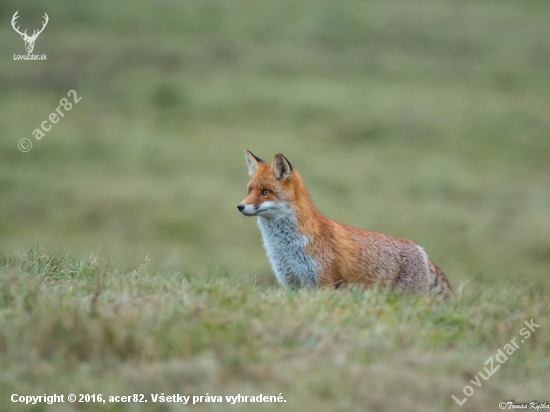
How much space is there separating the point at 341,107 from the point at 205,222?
50.3 ft

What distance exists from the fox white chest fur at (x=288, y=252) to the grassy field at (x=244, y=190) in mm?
406

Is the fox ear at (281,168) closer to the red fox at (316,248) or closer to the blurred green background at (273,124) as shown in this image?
the red fox at (316,248)

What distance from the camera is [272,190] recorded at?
9562 mm

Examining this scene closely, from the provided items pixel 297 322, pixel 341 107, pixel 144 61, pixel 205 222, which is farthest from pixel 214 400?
pixel 144 61

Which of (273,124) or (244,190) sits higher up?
(273,124)

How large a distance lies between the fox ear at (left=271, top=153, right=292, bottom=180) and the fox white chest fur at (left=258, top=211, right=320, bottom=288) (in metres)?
0.55

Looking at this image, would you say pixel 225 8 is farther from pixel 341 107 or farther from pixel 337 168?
pixel 337 168

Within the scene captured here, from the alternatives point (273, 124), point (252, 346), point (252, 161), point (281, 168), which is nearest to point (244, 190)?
point (273, 124)

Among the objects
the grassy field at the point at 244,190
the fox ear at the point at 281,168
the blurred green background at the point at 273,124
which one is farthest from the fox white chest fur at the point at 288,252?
the blurred green background at the point at 273,124

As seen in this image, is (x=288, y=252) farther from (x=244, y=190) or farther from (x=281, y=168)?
(x=244, y=190)

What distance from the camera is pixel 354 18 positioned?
57.3 meters

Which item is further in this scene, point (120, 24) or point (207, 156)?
point (120, 24)

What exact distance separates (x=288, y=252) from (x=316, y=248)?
38 cm

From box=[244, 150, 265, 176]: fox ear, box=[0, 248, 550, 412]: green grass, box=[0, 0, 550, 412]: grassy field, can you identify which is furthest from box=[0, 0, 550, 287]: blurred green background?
box=[0, 248, 550, 412]: green grass
